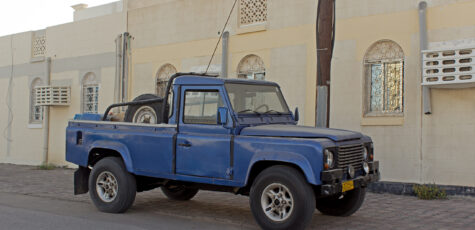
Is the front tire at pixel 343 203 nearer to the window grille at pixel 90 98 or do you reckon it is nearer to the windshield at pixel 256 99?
the windshield at pixel 256 99

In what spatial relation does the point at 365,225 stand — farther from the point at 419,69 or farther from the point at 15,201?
the point at 15,201

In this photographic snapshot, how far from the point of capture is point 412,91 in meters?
11.0

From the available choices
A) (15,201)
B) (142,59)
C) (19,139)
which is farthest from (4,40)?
(15,201)

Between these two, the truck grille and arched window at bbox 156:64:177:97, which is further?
arched window at bbox 156:64:177:97

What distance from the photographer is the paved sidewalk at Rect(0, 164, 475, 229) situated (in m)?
7.70

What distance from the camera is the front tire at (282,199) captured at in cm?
657

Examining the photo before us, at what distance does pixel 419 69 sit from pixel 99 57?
1110 cm

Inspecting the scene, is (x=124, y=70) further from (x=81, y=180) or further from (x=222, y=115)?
(x=222, y=115)

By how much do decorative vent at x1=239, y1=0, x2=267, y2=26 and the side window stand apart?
638cm

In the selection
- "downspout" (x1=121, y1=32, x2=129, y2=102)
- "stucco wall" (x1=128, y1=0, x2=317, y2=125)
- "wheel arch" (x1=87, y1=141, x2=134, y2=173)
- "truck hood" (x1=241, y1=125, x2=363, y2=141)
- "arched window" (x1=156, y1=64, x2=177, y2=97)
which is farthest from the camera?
"downspout" (x1=121, y1=32, x2=129, y2=102)

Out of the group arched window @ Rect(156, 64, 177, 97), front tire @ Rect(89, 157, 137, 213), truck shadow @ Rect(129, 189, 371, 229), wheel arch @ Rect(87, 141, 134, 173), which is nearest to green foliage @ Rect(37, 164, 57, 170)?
arched window @ Rect(156, 64, 177, 97)

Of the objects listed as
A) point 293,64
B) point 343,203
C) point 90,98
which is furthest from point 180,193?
point 90,98

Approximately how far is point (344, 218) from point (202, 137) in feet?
8.33

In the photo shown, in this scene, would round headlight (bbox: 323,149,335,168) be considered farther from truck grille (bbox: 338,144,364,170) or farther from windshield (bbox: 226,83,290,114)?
windshield (bbox: 226,83,290,114)
